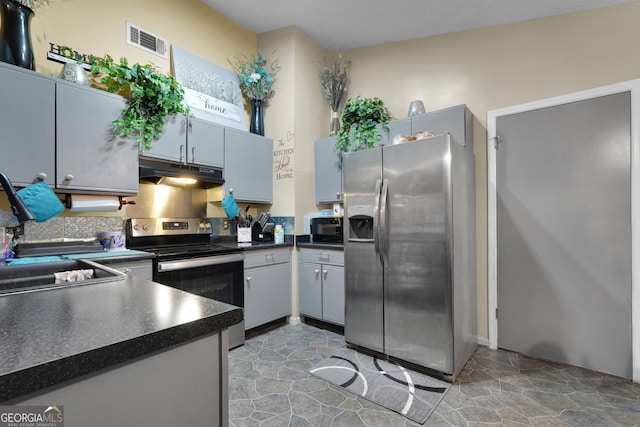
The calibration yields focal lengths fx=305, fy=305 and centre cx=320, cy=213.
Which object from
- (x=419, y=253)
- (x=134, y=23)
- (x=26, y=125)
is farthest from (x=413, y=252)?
(x=134, y=23)

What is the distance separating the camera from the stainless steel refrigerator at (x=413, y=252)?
86.4 inches

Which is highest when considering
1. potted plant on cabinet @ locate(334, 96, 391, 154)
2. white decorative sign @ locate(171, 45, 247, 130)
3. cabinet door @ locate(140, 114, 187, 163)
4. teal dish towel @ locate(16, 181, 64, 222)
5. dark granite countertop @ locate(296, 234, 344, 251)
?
white decorative sign @ locate(171, 45, 247, 130)

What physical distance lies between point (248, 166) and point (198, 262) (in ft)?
3.92

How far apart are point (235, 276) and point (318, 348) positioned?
99cm

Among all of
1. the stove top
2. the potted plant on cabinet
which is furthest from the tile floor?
the potted plant on cabinet

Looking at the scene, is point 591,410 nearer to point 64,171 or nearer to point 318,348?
point 318,348

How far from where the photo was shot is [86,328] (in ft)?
2.25

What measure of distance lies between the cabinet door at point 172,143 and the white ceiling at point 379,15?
1442 mm

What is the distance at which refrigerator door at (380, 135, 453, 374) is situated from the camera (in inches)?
85.9

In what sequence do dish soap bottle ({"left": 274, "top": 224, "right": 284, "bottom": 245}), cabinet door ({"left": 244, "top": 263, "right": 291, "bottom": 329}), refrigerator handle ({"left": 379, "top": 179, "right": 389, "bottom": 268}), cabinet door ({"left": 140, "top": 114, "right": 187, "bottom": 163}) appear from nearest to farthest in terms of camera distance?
refrigerator handle ({"left": 379, "top": 179, "right": 389, "bottom": 268})
cabinet door ({"left": 140, "top": 114, "right": 187, "bottom": 163})
cabinet door ({"left": 244, "top": 263, "right": 291, "bottom": 329})
dish soap bottle ({"left": 274, "top": 224, "right": 284, "bottom": 245})

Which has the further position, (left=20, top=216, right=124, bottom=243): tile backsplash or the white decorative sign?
the white decorative sign

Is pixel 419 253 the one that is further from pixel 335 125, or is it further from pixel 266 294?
pixel 335 125

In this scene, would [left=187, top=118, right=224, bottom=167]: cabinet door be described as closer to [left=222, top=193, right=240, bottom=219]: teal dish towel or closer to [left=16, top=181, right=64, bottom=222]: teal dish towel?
[left=222, top=193, right=240, bottom=219]: teal dish towel

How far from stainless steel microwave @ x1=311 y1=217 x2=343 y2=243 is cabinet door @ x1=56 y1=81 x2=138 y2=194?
1717 mm
